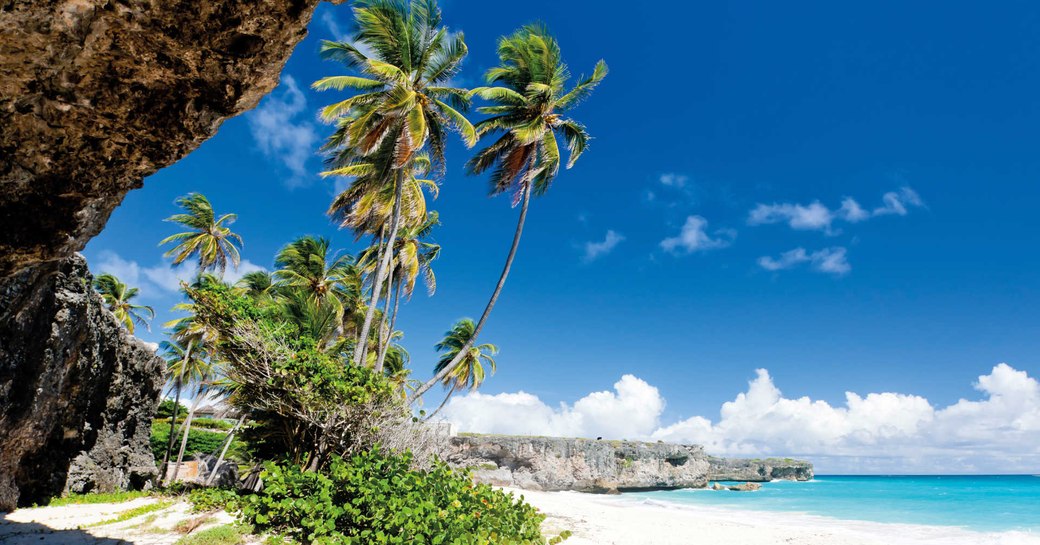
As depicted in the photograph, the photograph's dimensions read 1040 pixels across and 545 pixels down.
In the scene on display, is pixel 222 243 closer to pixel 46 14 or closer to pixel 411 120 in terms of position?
pixel 411 120

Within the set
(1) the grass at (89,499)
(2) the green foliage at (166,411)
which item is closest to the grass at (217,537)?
(1) the grass at (89,499)

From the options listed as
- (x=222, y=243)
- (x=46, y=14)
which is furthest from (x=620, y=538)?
(x=222, y=243)

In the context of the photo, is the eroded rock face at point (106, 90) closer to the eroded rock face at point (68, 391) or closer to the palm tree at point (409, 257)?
the eroded rock face at point (68, 391)

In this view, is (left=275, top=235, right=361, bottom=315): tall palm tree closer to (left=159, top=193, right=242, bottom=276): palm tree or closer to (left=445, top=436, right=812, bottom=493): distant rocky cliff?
(left=159, top=193, right=242, bottom=276): palm tree

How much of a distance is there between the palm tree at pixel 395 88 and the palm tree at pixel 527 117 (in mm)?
1194

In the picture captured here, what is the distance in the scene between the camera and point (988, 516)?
2477 cm

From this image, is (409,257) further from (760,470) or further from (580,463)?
(760,470)

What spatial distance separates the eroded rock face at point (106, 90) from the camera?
234 cm

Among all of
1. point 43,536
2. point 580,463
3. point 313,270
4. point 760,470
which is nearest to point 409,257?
point 313,270

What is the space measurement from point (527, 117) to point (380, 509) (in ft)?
35.4

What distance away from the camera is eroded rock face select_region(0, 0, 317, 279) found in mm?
2336

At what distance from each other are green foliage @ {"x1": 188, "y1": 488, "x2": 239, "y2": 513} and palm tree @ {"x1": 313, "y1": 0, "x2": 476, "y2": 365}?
383 centimetres

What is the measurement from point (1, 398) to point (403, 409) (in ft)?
19.5

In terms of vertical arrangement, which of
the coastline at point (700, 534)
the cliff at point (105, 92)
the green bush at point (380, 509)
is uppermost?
the cliff at point (105, 92)
